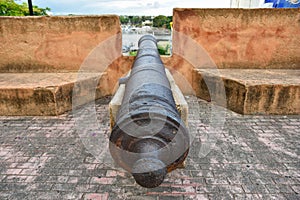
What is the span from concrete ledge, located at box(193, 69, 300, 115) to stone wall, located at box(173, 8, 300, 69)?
0.66 metres

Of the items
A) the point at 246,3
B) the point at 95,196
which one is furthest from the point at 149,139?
the point at 246,3

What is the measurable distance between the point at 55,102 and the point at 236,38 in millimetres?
4169

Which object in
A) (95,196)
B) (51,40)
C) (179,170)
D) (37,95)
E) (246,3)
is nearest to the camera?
(95,196)

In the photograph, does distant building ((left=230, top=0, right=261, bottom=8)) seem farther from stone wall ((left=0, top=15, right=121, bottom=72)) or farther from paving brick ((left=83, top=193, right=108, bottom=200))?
paving brick ((left=83, top=193, right=108, bottom=200))

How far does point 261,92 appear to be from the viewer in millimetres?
4480

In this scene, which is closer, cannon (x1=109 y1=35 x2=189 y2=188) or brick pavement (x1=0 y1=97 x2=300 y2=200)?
cannon (x1=109 y1=35 x2=189 y2=188)

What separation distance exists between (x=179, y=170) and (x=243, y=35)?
381cm

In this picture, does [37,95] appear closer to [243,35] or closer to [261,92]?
[261,92]

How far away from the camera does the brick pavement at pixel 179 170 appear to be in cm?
260

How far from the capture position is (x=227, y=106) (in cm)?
493

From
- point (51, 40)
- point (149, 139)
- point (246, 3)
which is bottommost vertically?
point (149, 139)

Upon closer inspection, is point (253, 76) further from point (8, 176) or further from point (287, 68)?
point (8, 176)

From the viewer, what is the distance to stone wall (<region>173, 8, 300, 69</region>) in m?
5.23

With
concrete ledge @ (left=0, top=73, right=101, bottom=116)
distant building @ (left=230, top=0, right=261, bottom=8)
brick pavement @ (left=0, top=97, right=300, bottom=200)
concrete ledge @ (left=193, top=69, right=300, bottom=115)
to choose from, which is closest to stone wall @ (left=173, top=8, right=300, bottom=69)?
concrete ledge @ (left=193, top=69, right=300, bottom=115)
